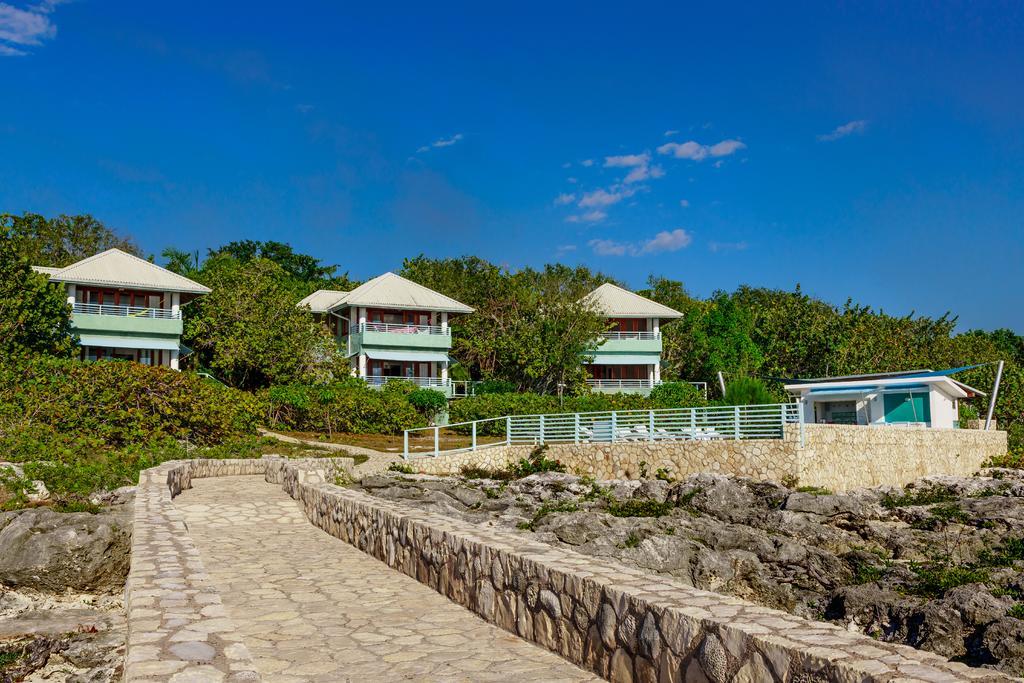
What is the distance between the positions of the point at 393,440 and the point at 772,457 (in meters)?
14.4

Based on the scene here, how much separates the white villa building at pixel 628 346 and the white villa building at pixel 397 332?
351 inches

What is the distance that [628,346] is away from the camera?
1972 inches

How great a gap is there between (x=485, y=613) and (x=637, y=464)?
64.2ft

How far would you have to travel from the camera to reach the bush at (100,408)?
20.2m

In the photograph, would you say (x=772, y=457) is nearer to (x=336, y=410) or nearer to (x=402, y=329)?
(x=336, y=410)

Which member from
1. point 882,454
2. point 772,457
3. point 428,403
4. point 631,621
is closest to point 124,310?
point 428,403

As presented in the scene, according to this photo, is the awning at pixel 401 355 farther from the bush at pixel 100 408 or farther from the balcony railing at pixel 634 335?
the bush at pixel 100 408

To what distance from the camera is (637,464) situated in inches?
1033

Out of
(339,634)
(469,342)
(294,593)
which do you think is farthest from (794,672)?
(469,342)

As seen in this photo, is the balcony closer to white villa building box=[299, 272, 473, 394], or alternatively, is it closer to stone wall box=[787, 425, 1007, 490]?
white villa building box=[299, 272, 473, 394]

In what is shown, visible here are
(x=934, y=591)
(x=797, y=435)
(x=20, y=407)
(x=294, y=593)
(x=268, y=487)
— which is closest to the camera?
(x=294, y=593)

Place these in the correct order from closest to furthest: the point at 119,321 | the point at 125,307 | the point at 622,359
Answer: the point at 119,321 < the point at 125,307 < the point at 622,359

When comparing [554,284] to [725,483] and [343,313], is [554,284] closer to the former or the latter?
[343,313]

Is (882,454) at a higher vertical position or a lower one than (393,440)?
lower
